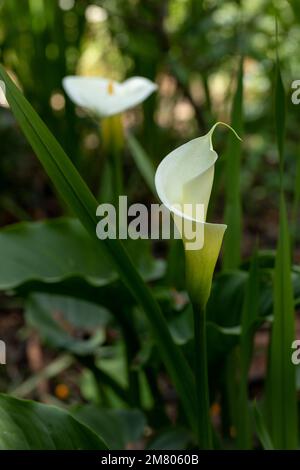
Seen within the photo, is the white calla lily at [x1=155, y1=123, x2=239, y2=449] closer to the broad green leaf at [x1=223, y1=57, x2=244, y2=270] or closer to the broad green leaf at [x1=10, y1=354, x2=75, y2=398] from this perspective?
the broad green leaf at [x1=223, y1=57, x2=244, y2=270]

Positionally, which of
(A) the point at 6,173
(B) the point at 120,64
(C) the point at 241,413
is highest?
(B) the point at 120,64

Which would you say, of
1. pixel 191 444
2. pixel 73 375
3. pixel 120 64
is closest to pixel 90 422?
pixel 191 444

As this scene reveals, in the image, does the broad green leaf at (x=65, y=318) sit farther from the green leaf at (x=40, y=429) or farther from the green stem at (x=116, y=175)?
the green leaf at (x=40, y=429)

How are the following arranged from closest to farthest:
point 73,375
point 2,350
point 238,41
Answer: point 2,350 < point 238,41 < point 73,375

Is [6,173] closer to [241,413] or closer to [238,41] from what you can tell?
[238,41]

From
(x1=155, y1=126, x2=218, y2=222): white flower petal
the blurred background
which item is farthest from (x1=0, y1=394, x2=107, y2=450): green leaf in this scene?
the blurred background

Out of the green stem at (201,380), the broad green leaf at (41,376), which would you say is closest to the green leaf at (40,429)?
the green stem at (201,380)

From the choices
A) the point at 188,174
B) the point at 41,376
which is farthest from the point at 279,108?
the point at 41,376
